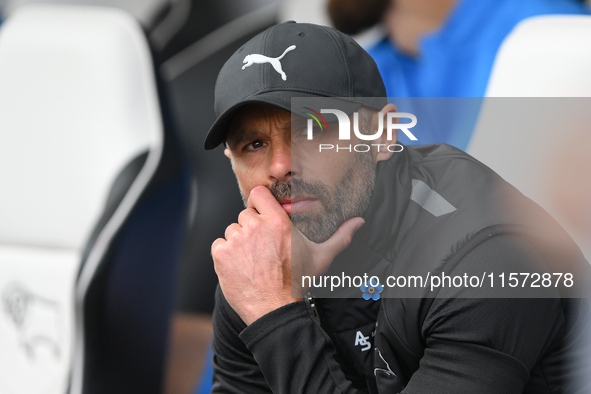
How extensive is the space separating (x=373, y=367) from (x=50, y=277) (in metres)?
1.05

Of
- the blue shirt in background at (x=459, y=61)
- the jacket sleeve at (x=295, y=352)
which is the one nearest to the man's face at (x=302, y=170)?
the jacket sleeve at (x=295, y=352)

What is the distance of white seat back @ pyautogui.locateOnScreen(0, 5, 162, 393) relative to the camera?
1.62 meters

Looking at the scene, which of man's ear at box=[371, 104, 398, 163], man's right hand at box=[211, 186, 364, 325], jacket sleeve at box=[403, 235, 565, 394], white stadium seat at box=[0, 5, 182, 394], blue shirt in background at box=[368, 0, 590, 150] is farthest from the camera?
white stadium seat at box=[0, 5, 182, 394]

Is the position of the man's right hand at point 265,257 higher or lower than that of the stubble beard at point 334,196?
lower

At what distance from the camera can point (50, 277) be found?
5.45 ft

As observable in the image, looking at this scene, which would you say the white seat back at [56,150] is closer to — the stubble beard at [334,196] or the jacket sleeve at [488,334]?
the stubble beard at [334,196]

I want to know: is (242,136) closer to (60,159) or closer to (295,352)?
(295,352)

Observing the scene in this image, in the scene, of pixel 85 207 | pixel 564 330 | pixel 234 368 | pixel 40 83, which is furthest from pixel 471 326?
pixel 40 83

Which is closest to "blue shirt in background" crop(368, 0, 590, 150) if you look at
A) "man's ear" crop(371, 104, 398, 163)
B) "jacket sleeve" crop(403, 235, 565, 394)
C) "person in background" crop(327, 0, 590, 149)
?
"person in background" crop(327, 0, 590, 149)

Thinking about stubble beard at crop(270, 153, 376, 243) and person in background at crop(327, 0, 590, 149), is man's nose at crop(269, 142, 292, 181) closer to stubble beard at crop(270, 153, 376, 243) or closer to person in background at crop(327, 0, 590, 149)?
stubble beard at crop(270, 153, 376, 243)

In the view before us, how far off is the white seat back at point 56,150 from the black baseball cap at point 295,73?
2.25 ft

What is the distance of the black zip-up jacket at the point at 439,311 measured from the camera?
2.61ft

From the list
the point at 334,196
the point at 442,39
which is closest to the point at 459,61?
the point at 442,39

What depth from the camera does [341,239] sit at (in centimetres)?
96
